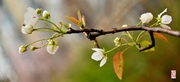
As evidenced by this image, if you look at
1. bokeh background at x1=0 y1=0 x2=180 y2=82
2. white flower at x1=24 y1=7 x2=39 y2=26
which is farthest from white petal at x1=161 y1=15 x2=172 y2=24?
bokeh background at x1=0 y1=0 x2=180 y2=82

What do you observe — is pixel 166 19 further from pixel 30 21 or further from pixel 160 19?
pixel 30 21

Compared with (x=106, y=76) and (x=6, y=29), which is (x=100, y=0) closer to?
(x=106, y=76)

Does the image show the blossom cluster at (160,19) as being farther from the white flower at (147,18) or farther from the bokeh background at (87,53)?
the bokeh background at (87,53)

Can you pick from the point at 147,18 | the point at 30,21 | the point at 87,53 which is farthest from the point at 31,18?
the point at 87,53

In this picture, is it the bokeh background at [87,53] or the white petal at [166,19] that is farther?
the bokeh background at [87,53]

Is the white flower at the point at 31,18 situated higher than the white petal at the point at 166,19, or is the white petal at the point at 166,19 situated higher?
the white flower at the point at 31,18

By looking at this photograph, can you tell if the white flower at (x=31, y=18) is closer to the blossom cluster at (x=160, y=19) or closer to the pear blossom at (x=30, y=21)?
the pear blossom at (x=30, y=21)

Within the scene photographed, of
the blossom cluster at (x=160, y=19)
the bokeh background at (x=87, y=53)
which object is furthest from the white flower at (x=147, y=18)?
the bokeh background at (x=87, y=53)

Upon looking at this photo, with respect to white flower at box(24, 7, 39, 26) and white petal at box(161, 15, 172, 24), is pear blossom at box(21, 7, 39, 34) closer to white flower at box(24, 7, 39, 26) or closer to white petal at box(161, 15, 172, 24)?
white flower at box(24, 7, 39, 26)

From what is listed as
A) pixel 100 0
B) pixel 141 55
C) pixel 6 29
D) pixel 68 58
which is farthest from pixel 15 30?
pixel 141 55
